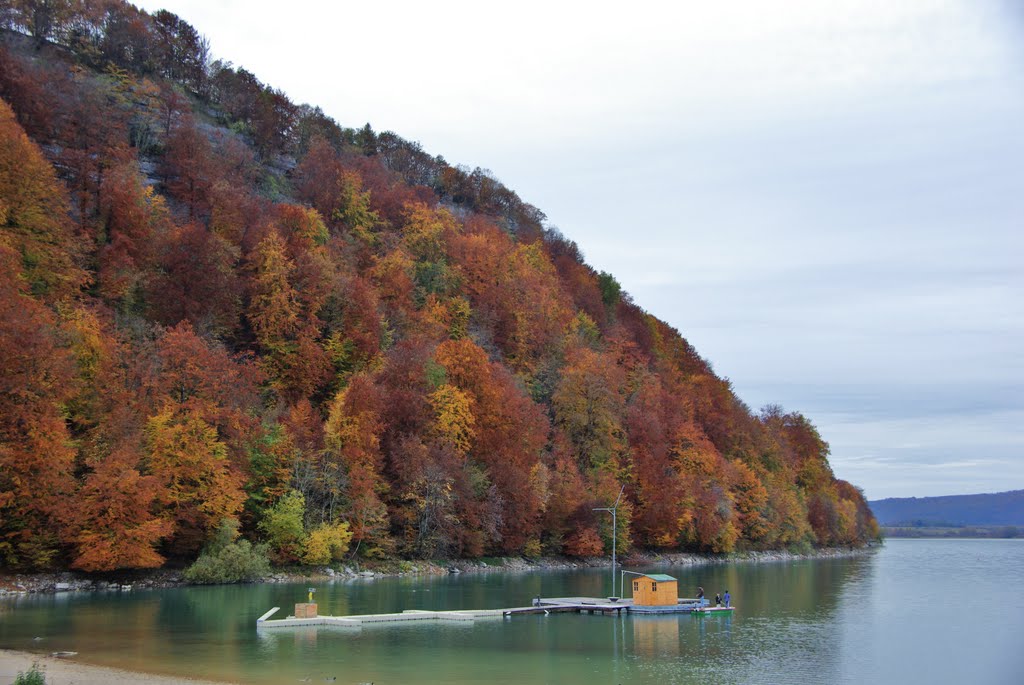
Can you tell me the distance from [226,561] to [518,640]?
25202mm

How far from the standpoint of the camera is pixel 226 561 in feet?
Answer: 193

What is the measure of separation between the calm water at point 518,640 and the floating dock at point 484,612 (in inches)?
33.3

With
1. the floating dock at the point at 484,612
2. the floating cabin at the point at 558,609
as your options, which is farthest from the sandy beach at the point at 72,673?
the floating cabin at the point at 558,609

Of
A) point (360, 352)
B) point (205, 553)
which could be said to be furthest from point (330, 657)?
point (360, 352)

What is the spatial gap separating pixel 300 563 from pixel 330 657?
32440 millimetres

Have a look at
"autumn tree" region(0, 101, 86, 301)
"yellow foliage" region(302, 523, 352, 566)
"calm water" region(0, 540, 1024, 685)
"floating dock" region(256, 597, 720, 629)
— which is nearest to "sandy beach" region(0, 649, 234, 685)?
"calm water" region(0, 540, 1024, 685)

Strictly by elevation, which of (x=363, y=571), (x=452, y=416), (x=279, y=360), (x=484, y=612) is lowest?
(x=484, y=612)

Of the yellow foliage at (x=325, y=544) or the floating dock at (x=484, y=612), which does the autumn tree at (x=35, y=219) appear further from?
the floating dock at (x=484, y=612)

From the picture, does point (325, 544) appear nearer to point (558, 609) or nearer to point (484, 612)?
point (484, 612)

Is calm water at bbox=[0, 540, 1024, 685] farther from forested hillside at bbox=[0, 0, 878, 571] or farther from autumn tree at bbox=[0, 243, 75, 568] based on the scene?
forested hillside at bbox=[0, 0, 878, 571]

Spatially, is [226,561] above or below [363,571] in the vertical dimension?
above

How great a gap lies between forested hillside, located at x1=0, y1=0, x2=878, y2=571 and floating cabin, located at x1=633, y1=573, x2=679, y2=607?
2291 cm

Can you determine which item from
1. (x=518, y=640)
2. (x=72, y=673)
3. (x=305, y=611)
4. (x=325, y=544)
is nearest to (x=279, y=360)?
(x=325, y=544)

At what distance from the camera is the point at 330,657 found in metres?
35.4
